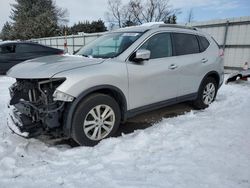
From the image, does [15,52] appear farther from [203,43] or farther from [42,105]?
[203,43]

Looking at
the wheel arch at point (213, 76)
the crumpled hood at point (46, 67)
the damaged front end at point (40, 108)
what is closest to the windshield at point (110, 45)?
the crumpled hood at point (46, 67)

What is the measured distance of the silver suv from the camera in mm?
3250

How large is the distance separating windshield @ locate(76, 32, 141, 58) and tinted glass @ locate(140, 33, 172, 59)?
0.81 ft

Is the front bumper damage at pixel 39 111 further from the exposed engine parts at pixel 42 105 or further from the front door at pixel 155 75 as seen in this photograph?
the front door at pixel 155 75

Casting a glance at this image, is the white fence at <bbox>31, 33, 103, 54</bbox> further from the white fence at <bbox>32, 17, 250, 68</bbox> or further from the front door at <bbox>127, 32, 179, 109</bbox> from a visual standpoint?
the front door at <bbox>127, 32, 179, 109</bbox>

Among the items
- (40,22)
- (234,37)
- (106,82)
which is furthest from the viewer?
(40,22)

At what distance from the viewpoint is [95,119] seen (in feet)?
11.6

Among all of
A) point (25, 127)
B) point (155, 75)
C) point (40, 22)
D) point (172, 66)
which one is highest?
point (40, 22)

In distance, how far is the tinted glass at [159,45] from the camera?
13.7 feet

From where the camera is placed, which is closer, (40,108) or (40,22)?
(40,108)

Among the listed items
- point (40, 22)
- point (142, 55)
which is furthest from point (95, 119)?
→ point (40, 22)

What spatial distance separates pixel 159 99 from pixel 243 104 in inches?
97.2

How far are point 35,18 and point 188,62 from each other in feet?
121

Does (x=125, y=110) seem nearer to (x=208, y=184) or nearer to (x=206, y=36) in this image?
(x=208, y=184)
